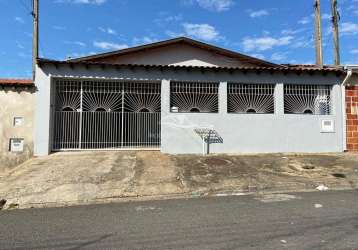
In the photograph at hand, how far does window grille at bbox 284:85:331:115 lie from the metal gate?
5.26 meters

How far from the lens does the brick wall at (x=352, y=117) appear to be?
13234 millimetres

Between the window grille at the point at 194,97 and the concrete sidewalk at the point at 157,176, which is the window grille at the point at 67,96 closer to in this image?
the concrete sidewalk at the point at 157,176

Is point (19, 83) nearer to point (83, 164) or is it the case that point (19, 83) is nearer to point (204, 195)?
point (83, 164)

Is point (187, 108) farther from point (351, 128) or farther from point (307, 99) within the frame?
point (351, 128)

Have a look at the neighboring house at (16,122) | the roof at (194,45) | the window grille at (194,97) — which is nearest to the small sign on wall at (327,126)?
the roof at (194,45)

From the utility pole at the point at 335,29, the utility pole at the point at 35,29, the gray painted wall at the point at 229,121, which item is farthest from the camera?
the utility pole at the point at 335,29

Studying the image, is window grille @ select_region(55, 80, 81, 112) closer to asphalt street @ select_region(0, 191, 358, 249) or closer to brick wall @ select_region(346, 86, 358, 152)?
asphalt street @ select_region(0, 191, 358, 249)

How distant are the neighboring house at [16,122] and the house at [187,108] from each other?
1.18 feet

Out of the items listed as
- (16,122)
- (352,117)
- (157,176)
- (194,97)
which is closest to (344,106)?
(352,117)

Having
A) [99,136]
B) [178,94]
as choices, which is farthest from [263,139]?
[99,136]

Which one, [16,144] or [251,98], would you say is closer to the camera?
[16,144]

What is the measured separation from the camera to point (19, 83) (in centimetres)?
1198

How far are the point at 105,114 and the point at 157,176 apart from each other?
14.3 ft

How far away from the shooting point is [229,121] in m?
12.8
